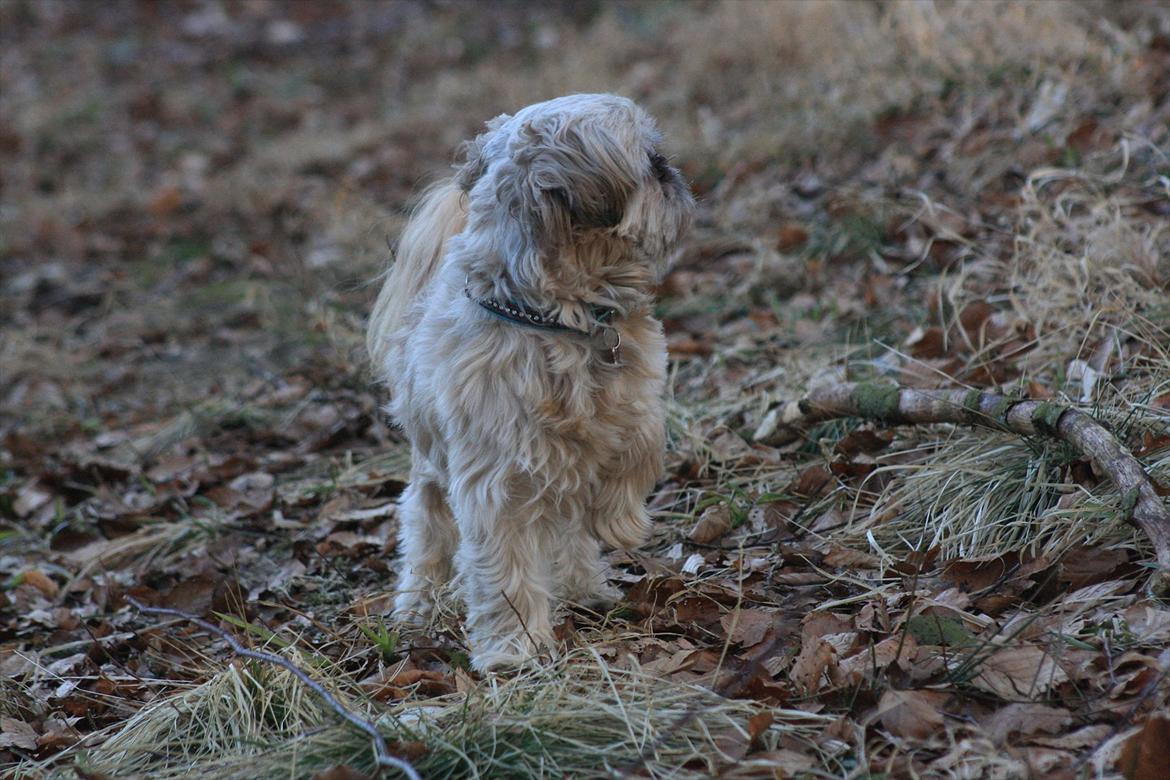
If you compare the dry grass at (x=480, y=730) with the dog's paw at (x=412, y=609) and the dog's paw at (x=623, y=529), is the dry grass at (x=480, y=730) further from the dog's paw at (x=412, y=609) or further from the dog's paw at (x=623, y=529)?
the dog's paw at (x=412, y=609)

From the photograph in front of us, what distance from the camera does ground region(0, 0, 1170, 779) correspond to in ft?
10.00

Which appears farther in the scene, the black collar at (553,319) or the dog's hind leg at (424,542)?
the dog's hind leg at (424,542)

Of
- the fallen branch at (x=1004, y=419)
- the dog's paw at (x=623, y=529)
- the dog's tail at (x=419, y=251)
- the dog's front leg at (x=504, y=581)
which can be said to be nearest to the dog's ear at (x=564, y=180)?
the dog's tail at (x=419, y=251)

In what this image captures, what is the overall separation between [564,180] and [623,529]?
1.19 meters

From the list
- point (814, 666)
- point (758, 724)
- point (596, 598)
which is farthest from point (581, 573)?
point (758, 724)

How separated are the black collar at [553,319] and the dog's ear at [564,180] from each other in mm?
203

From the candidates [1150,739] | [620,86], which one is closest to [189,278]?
[620,86]

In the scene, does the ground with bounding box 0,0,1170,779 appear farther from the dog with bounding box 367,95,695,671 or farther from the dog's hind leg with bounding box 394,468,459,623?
the dog with bounding box 367,95,695,671

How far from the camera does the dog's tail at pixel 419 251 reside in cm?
416

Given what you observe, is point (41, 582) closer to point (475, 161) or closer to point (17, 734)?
point (17, 734)

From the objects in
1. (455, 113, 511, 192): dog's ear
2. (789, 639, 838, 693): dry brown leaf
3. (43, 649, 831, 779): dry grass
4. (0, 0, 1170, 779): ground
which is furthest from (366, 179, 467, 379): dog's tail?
(789, 639, 838, 693): dry brown leaf

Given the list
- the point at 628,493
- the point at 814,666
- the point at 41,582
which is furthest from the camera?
the point at 41,582

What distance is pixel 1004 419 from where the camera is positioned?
153 inches

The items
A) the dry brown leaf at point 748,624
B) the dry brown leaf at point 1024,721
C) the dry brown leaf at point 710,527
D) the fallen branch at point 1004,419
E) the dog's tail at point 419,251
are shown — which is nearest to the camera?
the dry brown leaf at point 1024,721
